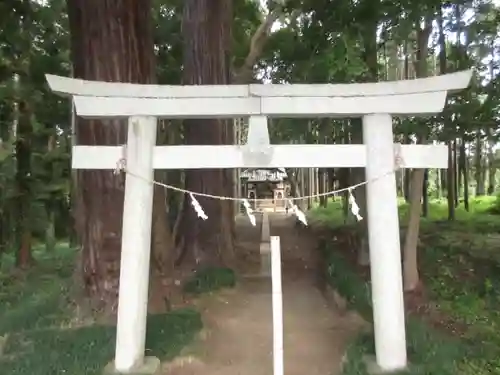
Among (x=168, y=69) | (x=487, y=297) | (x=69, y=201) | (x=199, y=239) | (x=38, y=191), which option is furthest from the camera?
(x=69, y=201)

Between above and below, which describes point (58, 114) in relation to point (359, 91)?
above

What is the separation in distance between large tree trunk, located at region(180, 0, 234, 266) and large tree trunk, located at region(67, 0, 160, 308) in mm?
4533

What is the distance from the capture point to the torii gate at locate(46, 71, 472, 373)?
5.45 meters

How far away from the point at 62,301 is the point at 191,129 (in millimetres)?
5425

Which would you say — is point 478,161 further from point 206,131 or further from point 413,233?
point 413,233

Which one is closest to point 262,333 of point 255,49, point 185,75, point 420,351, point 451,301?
point 420,351

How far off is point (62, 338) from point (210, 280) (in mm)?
4377

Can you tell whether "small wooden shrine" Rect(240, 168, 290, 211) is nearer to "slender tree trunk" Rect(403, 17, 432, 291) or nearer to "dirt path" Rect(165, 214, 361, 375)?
"dirt path" Rect(165, 214, 361, 375)

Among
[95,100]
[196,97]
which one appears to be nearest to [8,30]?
[95,100]

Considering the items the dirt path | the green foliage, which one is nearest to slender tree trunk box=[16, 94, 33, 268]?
the green foliage

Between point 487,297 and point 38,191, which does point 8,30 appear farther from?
point 487,297

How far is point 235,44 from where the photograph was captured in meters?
18.0

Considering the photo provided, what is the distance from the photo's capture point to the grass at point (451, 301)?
585cm

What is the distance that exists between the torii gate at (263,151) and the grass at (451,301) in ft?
1.95
